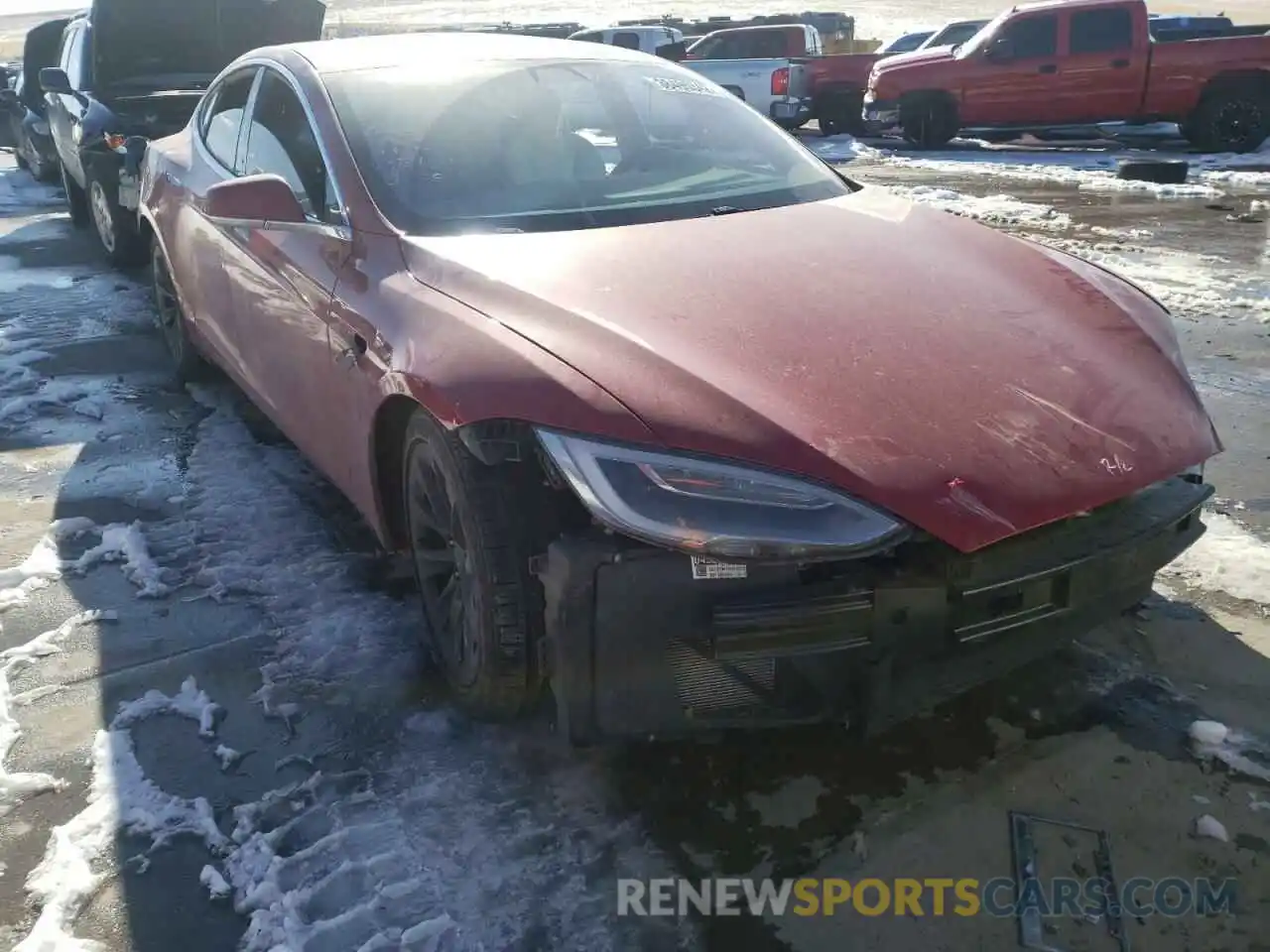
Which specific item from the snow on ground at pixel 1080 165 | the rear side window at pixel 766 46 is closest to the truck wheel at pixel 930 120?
the snow on ground at pixel 1080 165

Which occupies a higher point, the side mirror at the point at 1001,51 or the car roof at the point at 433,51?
the side mirror at the point at 1001,51

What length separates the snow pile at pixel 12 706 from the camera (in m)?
2.55

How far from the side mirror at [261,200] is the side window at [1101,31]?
508 inches

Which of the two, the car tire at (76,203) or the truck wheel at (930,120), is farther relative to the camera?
the truck wheel at (930,120)

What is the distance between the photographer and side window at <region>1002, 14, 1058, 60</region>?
1364cm

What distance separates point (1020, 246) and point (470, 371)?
1.78 m

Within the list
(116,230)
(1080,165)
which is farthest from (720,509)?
(1080,165)

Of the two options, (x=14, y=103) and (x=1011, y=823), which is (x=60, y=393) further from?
(x=14, y=103)

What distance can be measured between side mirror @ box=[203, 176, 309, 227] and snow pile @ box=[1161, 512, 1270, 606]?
2816mm

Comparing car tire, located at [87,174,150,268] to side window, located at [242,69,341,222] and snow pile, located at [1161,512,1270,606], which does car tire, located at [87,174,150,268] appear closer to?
side window, located at [242,69,341,222]

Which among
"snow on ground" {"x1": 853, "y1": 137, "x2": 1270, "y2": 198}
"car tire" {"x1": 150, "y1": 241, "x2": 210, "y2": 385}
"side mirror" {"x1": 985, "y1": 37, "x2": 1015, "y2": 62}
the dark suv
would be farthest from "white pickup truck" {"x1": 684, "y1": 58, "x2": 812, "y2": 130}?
"car tire" {"x1": 150, "y1": 241, "x2": 210, "y2": 385}

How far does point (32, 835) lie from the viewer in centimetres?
240

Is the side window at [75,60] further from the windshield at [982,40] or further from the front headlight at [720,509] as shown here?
the windshield at [982,40]

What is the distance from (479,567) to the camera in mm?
2393
